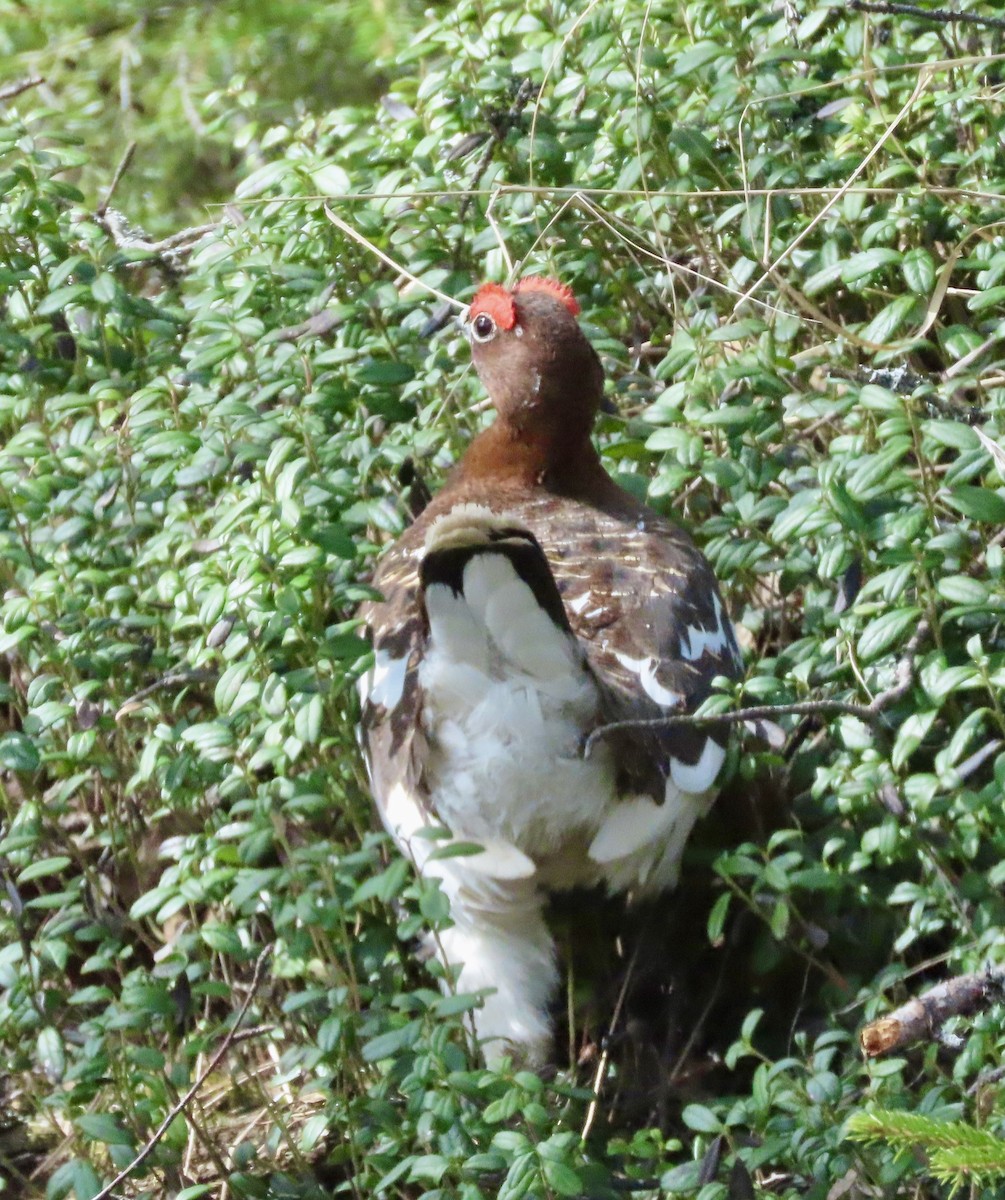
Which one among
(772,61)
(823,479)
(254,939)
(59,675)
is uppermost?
(772,61)

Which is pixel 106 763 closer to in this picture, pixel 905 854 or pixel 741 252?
pixel 905 854

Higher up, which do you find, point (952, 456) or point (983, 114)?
point (983, 114)

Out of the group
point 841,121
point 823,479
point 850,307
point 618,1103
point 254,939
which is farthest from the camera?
point 850,307

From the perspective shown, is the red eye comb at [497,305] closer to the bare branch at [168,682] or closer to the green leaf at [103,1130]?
the bare branch at [168,682]

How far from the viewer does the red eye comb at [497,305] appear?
13.3 ft

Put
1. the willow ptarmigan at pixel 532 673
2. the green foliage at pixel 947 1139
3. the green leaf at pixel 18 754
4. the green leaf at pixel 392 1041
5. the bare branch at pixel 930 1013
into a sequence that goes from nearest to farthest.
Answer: the green foliage at pixel 947 1139
the green leaf at pixel 392 1041
the bare branch at pixel 930 1013
the willow ptarmigan at pixel 532 673
the green leaf at pixel 18 754

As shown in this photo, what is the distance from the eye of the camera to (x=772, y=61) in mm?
3996

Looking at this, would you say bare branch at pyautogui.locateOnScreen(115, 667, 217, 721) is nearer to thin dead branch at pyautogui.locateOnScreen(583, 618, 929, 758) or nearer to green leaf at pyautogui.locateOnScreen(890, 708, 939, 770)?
thin dead branch at pyautogui.locateOnScreen(583, 618, 929, 758)

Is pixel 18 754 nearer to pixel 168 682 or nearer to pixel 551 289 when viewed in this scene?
pixel 168 682

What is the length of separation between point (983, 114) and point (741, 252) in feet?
2.45

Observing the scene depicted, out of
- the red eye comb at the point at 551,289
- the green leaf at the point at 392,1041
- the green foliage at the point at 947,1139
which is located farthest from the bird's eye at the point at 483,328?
the green foliage at the point at 947,1139

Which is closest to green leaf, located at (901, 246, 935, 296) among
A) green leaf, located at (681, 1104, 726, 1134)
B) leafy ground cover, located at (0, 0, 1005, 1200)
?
leafy ground cover, located at (0, 0, 1005, 1200)

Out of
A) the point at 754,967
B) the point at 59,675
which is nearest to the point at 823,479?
the point at 754,967

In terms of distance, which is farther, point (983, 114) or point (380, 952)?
point (983, 114)
